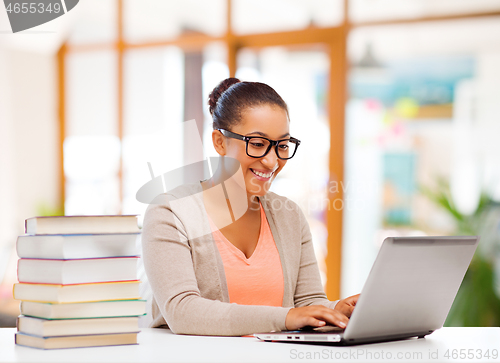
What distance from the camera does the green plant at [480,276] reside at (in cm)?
334

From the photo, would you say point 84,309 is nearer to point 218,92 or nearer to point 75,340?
point 75,340

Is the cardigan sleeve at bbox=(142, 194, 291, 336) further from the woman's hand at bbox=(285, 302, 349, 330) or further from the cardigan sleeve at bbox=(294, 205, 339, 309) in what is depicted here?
the cardigan sleeve at bbox=(294, 205, 339, 309)

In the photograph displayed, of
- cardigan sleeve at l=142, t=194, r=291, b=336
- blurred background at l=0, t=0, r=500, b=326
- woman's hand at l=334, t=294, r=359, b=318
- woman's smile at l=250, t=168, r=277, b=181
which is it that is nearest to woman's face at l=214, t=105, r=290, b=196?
woman's smile at l=250, t=168, r=277, b=181

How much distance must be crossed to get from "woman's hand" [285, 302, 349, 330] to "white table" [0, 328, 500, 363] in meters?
0.07

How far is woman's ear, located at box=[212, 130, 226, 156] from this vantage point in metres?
1.77

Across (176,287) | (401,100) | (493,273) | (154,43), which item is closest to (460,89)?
(401,100)

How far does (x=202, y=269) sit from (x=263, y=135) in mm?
439

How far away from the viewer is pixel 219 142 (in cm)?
178

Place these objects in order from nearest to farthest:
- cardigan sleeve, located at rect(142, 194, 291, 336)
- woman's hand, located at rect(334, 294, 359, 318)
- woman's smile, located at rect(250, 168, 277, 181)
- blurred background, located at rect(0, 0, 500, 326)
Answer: cardigan sleeve, located at rect(142, 194, 291, 336)
woman's hand, located at rect(334, 294, 359, 318)
woman's smile, located at rect(250, 168, 277, 181)
blurred background, located at rect(0, 0, 500, 326)


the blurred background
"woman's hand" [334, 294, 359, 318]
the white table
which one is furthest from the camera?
the blurred background

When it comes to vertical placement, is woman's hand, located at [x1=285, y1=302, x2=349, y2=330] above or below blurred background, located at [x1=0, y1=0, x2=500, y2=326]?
below

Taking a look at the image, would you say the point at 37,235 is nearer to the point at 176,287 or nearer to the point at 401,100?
the point at 176,287

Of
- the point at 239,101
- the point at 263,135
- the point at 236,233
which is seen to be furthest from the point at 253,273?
the point at 239,101

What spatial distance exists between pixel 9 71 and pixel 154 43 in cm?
124
